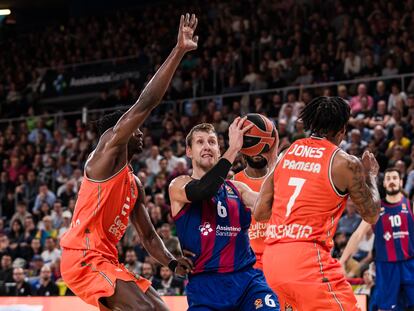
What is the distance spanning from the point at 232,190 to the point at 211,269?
605mm

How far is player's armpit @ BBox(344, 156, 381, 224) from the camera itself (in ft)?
16.5

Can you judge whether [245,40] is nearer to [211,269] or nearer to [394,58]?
[394,58]

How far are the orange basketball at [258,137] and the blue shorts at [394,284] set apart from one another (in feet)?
15.2

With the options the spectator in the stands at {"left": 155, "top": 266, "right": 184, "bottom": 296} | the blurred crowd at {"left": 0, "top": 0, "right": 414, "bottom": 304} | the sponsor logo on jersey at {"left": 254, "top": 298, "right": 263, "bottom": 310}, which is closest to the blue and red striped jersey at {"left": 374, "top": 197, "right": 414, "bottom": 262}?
the blurred crowd at {"left": 0, "top": 0, "right": 414, "bottom": 304}

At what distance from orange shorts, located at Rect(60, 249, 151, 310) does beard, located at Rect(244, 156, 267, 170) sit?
1.60m

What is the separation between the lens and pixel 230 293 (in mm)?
5336

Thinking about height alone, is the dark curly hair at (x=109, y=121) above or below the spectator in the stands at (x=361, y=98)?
below

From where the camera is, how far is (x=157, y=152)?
16062 mm

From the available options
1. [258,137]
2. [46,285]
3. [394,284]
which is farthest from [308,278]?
[46,285]

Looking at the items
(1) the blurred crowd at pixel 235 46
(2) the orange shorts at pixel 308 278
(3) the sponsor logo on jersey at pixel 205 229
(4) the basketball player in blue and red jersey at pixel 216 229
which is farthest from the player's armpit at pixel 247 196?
(1) the blurred crowd at pixel 235 46

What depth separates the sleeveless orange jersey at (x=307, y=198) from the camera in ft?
16.6

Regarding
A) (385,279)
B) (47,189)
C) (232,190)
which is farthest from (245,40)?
(232,190)

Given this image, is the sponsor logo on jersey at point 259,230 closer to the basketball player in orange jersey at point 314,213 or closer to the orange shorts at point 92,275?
the orange shorts at point 92,275

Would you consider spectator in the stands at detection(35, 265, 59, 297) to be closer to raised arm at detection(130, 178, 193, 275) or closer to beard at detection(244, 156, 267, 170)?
beard at detection(244, 156, 267, 170)
